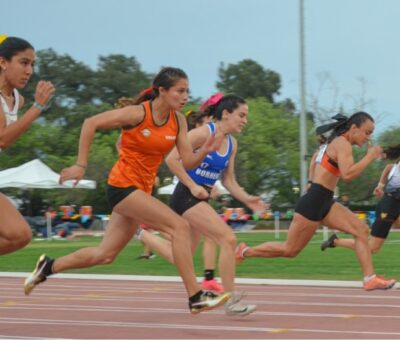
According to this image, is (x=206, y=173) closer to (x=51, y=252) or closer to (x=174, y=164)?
(x=174, y=164)

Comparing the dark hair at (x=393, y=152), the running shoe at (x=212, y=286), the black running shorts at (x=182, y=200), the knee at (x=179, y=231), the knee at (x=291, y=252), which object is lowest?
the running shoe at (x=212, y=286)

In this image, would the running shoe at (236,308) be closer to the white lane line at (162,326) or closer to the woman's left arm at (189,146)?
the white lane line at (162,326)

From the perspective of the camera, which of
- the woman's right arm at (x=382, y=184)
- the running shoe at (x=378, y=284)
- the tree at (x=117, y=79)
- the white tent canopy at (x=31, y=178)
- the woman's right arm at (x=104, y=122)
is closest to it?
the woman's right arm at (x=104, y=122)

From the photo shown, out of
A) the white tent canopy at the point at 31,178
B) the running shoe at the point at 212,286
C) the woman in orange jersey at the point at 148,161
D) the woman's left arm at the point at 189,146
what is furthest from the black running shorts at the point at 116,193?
the white tent canopy at the point at 31,178

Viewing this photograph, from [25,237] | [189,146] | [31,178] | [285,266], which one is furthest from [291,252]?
[31,178]

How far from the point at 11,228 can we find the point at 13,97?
36.0 inches

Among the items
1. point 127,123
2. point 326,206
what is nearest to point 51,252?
point 326,206

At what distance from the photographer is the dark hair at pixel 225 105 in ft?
30.0

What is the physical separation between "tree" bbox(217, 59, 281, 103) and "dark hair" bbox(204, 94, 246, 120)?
8849 centimetres

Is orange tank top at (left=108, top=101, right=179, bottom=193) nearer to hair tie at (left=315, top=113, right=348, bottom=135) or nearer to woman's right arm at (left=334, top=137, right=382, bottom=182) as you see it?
woman's right arm at (left=334, top=137, right=382, bottom=182)

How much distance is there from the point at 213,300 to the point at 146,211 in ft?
2.72

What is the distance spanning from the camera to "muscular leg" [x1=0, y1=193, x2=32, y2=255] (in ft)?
22.5

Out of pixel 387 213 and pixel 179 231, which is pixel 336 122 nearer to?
pixel 387 213

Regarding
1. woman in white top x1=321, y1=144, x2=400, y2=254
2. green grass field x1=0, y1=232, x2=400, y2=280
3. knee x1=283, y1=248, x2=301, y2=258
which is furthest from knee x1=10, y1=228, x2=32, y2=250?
green grass field x1=0, y1=232, x2=400, y2=280
